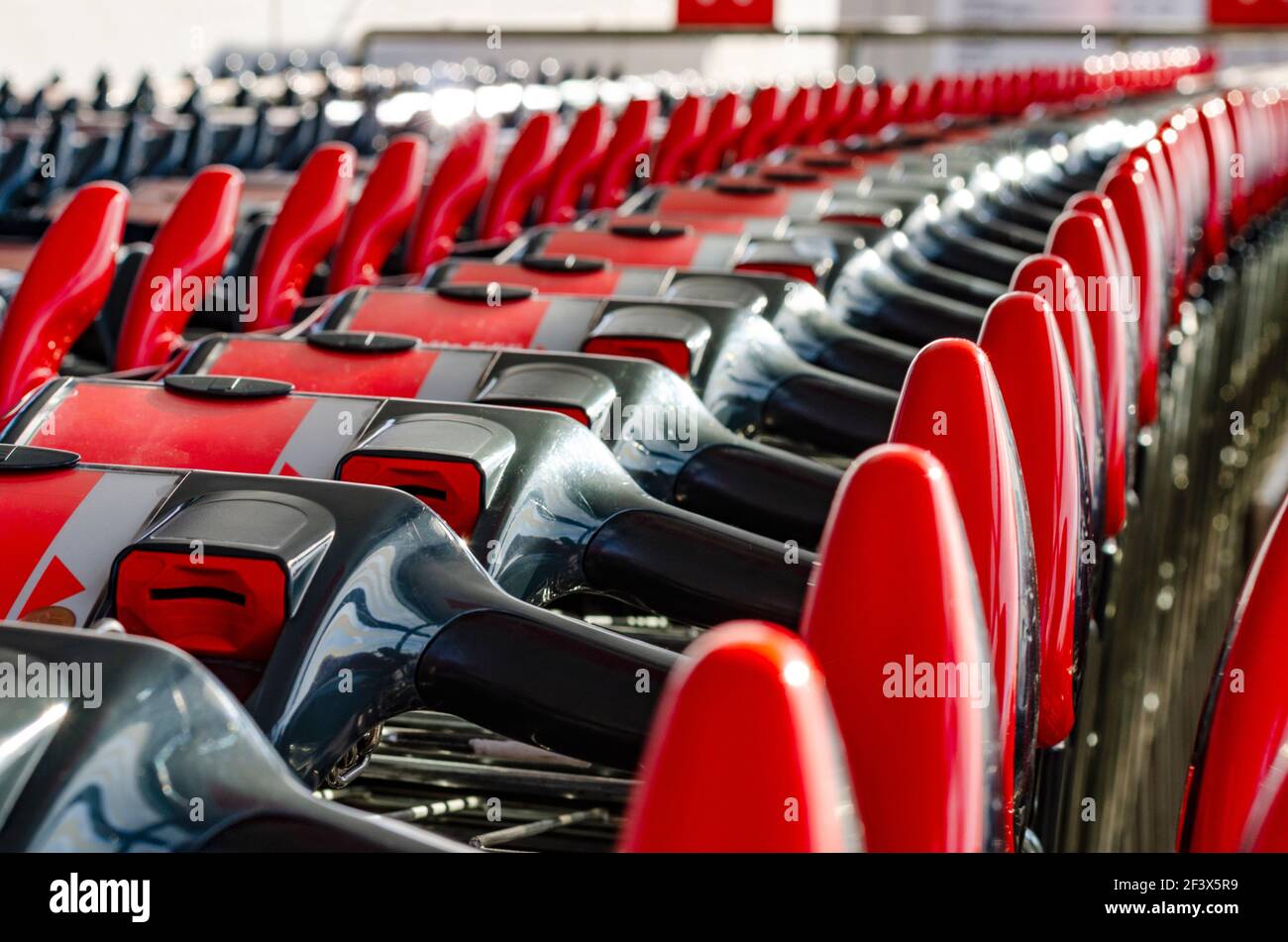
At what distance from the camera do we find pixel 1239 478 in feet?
11.2

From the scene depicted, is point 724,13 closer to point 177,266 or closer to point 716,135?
point 716,135

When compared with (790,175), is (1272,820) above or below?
below

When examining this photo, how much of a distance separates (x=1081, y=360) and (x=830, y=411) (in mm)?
283

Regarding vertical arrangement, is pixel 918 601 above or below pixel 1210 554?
above

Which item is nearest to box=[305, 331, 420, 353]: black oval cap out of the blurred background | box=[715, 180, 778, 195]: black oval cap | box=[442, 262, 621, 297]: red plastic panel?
box=[442, 262, 621, 297]: red plastic panel

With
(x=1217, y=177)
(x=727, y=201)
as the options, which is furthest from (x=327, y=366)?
(x=1217, y=177)

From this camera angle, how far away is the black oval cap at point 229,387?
1001 millimetres

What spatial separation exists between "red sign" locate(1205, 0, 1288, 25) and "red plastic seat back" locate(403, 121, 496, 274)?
30.6 ft

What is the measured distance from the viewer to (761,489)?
1.05 metres

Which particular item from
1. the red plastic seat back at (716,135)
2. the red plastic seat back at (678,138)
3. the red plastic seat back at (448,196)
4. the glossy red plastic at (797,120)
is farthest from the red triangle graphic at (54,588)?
the glossy red plastic at (797,120)

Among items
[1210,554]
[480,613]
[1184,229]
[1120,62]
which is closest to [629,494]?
[480,613]

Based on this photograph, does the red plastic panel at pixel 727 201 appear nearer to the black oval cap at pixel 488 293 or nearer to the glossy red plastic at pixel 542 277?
the glossy red plastic at pixel 542 277
